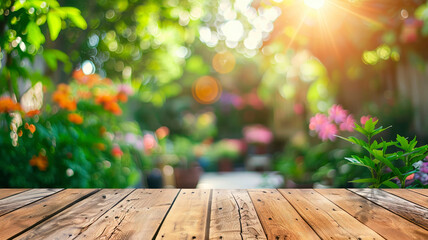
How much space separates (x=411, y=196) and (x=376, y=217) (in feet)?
1.30

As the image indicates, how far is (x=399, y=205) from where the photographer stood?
127 cm

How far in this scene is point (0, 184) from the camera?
2.19m

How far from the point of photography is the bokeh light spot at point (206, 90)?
997 cm

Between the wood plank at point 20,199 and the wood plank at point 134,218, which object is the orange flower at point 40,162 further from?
the wood plank at point 134,218

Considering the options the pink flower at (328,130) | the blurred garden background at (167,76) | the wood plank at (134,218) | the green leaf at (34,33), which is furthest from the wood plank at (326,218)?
the pink flower at (328,130)

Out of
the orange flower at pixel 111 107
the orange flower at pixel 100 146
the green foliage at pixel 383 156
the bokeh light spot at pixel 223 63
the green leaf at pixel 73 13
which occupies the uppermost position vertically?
the bokeh light spot at pixel 223 63

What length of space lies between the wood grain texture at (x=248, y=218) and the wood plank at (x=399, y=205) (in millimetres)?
445

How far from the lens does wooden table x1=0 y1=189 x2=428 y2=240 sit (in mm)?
952

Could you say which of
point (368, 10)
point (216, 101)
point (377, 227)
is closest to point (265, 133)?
point (216, 101)

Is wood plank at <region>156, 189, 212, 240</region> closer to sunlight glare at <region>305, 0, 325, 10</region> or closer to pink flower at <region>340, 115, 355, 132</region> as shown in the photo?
pink flower at <region>340, 115, 355, 132</region>

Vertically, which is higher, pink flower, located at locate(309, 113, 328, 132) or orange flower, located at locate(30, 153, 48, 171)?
pink flower, located at locate(309, 113, 328, 132)

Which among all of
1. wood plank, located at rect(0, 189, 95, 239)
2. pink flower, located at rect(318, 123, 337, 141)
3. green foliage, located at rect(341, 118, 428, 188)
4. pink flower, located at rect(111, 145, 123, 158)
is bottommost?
wood plank, located at rect(0, 189, 95, 239)

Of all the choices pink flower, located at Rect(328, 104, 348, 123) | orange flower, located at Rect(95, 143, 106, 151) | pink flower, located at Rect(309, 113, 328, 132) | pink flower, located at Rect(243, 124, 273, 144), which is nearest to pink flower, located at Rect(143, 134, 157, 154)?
orange flower, located at Rect(95, 143, 106, 151)

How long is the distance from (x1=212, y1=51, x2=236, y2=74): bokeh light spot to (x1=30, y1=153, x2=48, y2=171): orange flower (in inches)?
294
